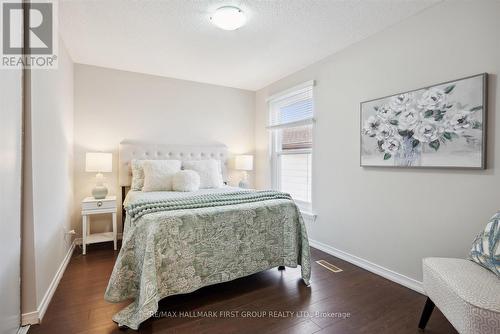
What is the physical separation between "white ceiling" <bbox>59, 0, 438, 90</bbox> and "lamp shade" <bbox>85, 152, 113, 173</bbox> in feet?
4.05

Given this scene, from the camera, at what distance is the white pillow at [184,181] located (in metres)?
3.04

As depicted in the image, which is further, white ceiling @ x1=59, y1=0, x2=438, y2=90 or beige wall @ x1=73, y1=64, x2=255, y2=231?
beige wall @ x1=73, y1=64, x2=255, y2=231

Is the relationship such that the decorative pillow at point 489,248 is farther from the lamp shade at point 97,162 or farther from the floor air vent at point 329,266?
the lamp shade at point 97,162

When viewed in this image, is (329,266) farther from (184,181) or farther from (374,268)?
(184,181)

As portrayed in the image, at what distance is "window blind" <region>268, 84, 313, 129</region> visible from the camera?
3443 millimetres

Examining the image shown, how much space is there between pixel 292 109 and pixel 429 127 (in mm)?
1991

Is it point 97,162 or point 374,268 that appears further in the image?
point 97,162

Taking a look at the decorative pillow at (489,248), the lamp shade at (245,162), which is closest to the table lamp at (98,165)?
the lamp shade at (245,162)

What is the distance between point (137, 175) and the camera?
3.27m

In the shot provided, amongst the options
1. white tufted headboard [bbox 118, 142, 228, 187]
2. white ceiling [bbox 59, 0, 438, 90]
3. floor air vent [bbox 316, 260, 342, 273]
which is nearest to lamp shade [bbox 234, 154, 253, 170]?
white tufted headboard [bbox 118, 142, 228, 187]

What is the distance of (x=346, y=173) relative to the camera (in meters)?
2.86

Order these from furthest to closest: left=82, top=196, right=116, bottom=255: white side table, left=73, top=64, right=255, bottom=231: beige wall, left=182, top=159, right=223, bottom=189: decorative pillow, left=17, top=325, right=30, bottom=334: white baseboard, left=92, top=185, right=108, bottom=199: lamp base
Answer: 1. left=182, top=159, right=223, bottom=189: decorative pillow
2. left=73, top=64, right=255, bottom=231: beige wall
3. left=92, top=185, right=108, bottom=199: lamp base
4. left=82, top=196, right=116, bottom=255: white side table
5. left=17, top=325, right=30, bottom=334: white baseboard

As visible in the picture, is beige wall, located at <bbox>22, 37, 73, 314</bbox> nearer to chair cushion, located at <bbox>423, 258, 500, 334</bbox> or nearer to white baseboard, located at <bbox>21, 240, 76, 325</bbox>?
white baseboard, located at <bbox>21, 240, 76, 325</bbox>

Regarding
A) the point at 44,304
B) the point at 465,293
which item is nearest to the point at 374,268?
the point at 465,293
